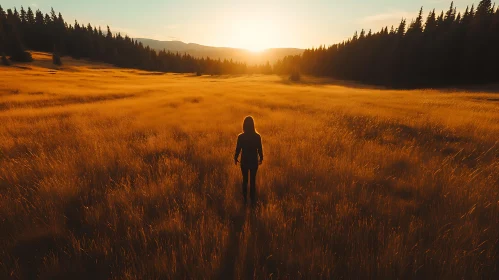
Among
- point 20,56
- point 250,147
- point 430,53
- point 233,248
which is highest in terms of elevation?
point 430,53

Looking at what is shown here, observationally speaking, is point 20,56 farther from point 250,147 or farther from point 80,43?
point 250,147

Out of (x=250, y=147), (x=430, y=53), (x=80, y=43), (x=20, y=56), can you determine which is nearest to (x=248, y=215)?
(x=250, y=147)

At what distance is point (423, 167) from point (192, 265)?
18.4 ft

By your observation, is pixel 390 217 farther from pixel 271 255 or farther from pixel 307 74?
pixel 307 74

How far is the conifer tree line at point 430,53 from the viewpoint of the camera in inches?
1850

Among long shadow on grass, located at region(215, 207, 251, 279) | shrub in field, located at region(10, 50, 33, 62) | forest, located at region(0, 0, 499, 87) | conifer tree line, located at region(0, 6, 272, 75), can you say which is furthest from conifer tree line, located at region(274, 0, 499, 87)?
shrub in field, located at region(10, 50, 33, 62)

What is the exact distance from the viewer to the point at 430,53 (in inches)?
2082

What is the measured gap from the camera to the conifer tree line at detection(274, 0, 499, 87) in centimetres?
4700

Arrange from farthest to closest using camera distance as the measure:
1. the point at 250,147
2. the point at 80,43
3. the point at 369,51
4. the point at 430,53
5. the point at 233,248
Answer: the point at 80,43, the point at 369,51, the point at 430,53, the point at 250,147, the point at 233,248

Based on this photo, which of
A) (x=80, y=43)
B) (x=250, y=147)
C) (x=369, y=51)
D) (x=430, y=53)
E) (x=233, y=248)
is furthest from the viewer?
(x=80, y=43)

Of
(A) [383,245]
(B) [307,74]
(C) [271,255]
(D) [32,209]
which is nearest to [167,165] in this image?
(D) [32,209]

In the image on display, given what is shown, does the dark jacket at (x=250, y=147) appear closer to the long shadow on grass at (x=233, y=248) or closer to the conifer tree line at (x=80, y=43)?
the long shadow on grass at (x=233, y=248)

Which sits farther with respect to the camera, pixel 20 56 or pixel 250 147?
pixel 20 56

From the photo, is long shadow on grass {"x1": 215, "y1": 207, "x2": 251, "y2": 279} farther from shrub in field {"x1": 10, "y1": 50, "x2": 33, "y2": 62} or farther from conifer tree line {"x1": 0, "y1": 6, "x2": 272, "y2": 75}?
conifer tree line {"x1": 0, "y1": 6, "x2": 272, "y2": 75}
